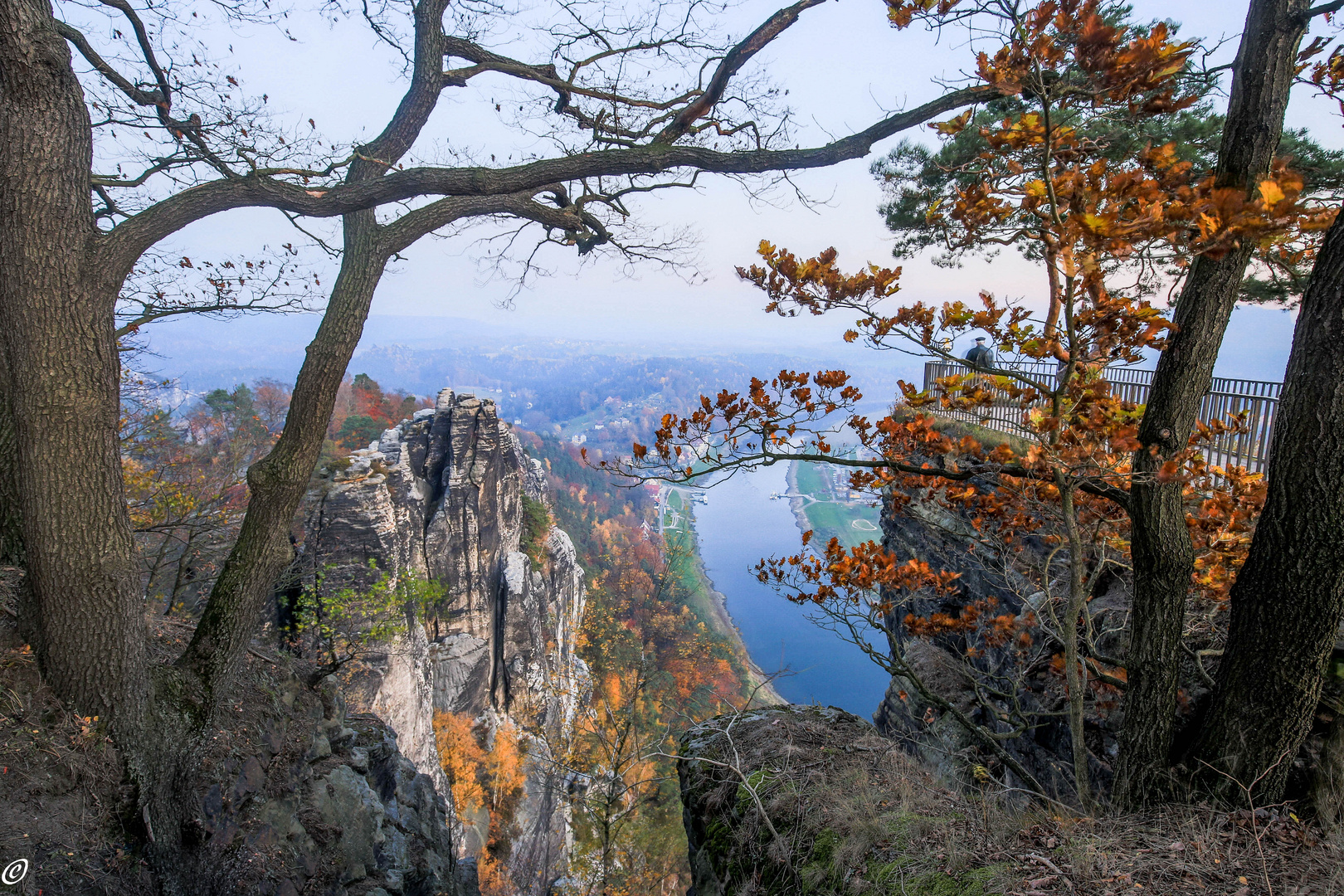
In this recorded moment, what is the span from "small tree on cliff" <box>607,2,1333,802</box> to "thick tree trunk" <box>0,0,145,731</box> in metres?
2.73

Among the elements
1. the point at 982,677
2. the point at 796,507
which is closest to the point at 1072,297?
the point at 982,677

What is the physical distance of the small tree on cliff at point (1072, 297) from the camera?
1.97m

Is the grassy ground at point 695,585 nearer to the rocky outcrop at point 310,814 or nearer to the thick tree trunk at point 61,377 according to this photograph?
the rocky outcrop at point 310,814

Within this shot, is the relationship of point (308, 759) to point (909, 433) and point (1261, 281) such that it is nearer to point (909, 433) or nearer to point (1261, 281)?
point (909, 433)

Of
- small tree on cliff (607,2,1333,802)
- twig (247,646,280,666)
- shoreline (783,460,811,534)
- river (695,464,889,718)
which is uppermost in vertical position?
small tree on cliff (607,2,1333,802)

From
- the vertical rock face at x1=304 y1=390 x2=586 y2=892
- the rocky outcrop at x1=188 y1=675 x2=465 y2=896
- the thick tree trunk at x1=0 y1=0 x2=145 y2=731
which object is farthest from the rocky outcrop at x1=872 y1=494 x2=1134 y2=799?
the vertical rock face at x1=304 y1=390 x2=586 y2=892

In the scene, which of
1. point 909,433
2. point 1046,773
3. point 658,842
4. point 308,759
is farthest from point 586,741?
point 909,433

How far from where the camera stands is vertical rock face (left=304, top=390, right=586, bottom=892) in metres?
13.1

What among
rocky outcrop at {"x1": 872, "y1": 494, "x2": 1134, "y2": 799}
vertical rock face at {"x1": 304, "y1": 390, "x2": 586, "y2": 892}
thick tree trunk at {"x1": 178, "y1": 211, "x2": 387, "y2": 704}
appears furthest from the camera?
vertical rock face at {"x1": 304, "y1": 390, "x2": 586, "y2": 892}

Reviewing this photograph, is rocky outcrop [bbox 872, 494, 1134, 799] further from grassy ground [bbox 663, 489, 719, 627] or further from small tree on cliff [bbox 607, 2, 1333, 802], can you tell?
grassy ground [bbox 663, 489, 719, 627]

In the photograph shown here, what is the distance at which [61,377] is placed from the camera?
2584 millimetres

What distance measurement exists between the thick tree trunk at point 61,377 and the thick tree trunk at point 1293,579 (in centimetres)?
529

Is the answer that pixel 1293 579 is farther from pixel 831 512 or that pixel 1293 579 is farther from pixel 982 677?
pixel 831 512

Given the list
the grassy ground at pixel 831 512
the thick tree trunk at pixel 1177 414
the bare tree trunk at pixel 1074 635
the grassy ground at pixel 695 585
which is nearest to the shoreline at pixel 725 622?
the grassy ground at pixel 695 585
